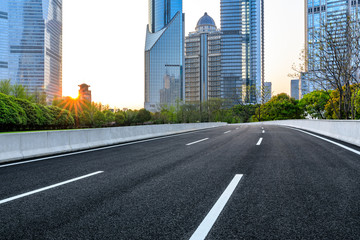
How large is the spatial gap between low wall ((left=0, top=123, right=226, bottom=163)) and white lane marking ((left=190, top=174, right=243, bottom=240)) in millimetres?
7188

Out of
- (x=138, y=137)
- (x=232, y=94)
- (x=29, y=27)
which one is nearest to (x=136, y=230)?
(x=138, y=137)

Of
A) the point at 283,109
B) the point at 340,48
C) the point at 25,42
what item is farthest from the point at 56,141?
the point at 25,42

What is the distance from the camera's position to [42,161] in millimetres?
7895

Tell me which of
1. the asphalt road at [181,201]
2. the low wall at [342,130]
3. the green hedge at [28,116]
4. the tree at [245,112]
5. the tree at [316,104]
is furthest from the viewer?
the tree at [245,112]

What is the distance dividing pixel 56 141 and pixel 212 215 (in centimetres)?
841

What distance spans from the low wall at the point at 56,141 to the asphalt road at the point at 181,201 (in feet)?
5.93

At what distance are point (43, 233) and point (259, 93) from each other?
105 m

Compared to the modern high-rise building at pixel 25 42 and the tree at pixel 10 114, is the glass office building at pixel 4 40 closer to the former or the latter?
the modern high-rise building at pixel 25 42

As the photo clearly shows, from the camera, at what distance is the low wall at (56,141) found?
320 inches

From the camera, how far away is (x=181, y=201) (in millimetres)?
3838

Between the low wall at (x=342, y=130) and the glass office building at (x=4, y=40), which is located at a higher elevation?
the glass office building at (x=4, y=40)

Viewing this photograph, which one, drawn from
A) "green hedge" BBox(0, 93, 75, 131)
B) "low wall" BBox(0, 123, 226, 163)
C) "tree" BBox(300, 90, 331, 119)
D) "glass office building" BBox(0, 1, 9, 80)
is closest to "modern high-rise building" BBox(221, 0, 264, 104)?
"tree" BBox(300, 90, 331, 119)

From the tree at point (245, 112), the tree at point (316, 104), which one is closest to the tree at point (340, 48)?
the tree at point (316, 104)

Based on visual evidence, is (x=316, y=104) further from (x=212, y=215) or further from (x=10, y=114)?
(x=212, y=215)
